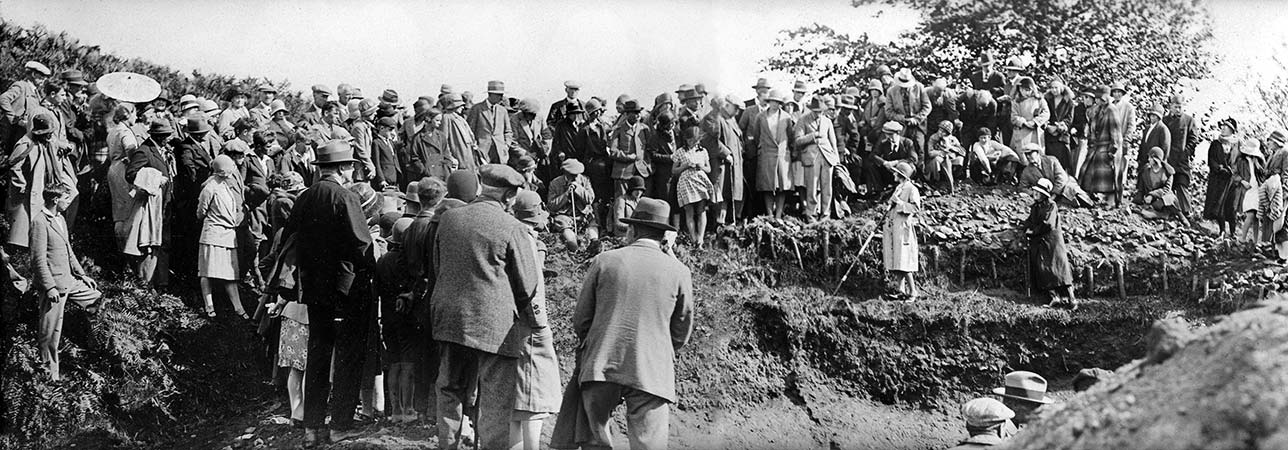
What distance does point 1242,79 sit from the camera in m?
13.7

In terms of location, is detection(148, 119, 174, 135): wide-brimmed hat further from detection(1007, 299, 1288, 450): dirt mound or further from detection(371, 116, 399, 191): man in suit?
detection(1007, 299, 1288, 450): dirt mound

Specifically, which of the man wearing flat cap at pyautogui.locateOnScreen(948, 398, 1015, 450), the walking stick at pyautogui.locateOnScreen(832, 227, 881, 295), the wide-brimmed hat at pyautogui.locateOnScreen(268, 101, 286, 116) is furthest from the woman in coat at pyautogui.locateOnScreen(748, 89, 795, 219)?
the man wearing flat cap at pyautogui.locateOnScreen(948, 398, 1015, 450)

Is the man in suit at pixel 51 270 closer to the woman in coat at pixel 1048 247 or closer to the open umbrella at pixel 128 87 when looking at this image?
the open umbrella at pixel 128 87

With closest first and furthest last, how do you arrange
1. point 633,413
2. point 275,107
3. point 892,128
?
point 633,413 < point 275,107 < point 892,128

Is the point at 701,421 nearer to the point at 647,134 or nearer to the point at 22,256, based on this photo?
the point at 647,134

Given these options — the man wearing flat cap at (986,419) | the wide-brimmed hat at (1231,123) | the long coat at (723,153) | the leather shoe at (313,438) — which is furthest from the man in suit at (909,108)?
the leather shoe at (313,438)

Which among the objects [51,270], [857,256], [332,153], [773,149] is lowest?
[51,270]

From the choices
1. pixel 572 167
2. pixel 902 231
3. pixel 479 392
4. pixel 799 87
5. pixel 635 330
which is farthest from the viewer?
pixel 799 87

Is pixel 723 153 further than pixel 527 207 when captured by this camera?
Yes

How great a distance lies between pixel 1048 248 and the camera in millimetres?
11250

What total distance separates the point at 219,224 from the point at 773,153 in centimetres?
584

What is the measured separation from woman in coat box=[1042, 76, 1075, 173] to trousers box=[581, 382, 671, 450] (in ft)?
31.8

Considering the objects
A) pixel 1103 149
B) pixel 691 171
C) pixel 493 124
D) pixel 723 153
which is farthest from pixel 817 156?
pixel 1103 149

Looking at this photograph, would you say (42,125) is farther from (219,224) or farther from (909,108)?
(909,108)
